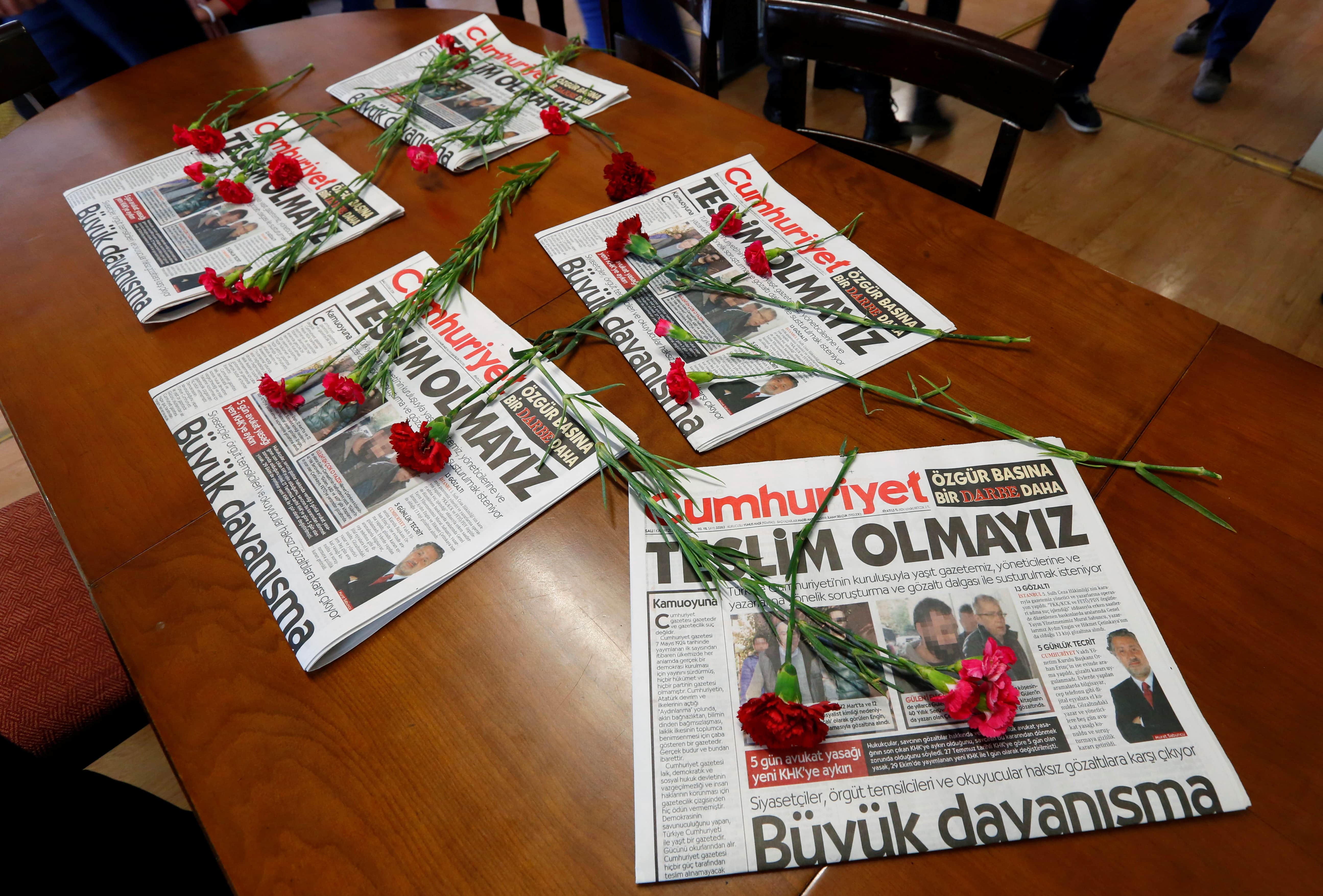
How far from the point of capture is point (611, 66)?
1.18 m

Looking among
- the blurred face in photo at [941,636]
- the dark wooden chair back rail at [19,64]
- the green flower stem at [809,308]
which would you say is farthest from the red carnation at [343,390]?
the dark wooden chair back rail at [19,64]

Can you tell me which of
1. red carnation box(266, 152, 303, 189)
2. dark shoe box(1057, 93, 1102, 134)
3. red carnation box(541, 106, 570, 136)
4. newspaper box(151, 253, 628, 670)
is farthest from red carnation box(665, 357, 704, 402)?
dark shoe box(1057, 93, 1102, 134)

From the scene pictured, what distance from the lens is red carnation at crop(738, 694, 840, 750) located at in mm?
521

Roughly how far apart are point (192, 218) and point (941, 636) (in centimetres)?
110

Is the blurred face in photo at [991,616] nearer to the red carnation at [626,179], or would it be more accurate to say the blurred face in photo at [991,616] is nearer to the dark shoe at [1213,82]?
the red carnation at [626,179]

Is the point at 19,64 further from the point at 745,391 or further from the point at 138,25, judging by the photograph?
the point at 745,391

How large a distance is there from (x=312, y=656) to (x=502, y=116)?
2.77ft

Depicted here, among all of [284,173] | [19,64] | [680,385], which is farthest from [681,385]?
[19,64]

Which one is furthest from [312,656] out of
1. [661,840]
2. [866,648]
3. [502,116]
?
[502,116]

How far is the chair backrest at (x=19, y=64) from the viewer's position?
1.18m

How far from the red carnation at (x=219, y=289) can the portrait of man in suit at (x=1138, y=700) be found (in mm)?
1017

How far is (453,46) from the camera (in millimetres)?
1207

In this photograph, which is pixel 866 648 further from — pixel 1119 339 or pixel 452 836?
pixel 1119 339

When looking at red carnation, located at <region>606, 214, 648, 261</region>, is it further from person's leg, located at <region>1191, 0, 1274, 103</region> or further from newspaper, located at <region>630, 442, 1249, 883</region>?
person's leg, located at <region>1191, 0, 1274, 103</region>
